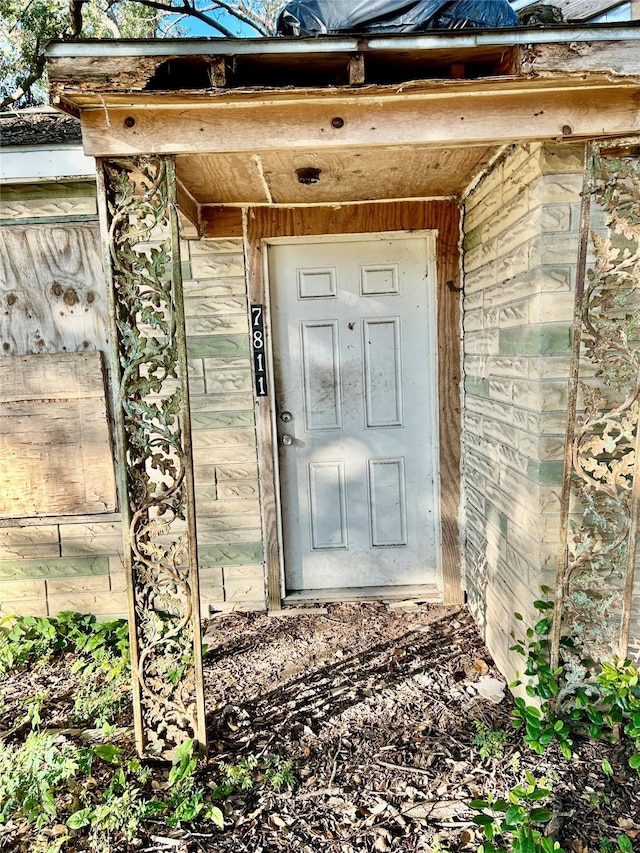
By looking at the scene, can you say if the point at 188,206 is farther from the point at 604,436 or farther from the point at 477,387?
the point at 604,436

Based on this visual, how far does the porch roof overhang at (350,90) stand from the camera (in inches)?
68.8

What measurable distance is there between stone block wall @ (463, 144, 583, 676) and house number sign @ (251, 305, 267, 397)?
1207 millimetres

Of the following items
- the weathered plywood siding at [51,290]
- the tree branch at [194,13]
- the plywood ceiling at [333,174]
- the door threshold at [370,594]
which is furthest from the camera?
the tree branch at [194,13]

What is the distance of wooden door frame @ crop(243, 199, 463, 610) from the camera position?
324cm

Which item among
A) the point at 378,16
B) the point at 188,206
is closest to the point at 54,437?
the point at 188,206

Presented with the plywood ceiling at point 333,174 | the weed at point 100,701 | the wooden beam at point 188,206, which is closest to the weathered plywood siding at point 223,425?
the wooden beam at point 188,206

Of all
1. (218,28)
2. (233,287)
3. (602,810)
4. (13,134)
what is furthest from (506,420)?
(218,28)

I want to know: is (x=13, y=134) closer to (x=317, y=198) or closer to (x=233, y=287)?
(x=233, y=287)

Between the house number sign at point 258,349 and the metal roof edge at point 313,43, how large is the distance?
5.27 feet

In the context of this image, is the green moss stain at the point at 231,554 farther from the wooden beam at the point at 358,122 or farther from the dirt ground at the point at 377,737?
the wooden beam at the point at 358,122

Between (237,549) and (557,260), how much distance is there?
236cm

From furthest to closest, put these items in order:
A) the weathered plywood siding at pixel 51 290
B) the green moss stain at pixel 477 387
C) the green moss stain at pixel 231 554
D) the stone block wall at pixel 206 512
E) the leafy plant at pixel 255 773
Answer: the green moss stain at pixel 231 554 < the stone block wall at pixel 206 512 < the weathered plywood siding at pixel 51 290 < the green moss stain at pixel 477 387 < the leafy plant at pixel 255 773

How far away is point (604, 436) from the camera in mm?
2080

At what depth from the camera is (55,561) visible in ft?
10.9
